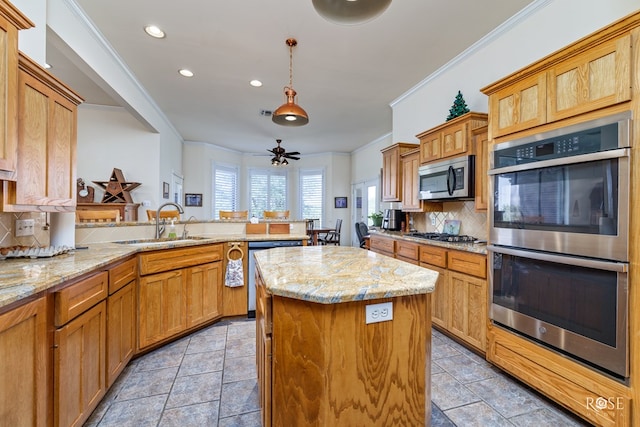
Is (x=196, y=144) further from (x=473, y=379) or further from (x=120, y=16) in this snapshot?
(x=473, y=379)

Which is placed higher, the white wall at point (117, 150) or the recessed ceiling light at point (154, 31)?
the recessed ceiling light at point (154, 31)

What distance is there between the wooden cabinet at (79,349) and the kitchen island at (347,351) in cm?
100

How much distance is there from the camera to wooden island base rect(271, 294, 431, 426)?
108 centimetres

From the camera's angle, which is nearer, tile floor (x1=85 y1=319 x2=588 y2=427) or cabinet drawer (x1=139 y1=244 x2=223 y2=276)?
tile floor (x1=85 y1=319 x2=588 y2=427)

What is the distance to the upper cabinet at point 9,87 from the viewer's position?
4.26 feet

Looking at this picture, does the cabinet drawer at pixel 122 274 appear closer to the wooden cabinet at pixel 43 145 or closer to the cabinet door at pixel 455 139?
the wooden cabinet at pixel 43 145

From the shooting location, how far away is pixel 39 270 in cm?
143

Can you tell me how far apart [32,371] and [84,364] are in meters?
0.39

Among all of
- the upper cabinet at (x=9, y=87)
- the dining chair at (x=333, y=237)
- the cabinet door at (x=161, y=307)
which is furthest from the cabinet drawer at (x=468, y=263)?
the dining chair at (x=333, y=237)

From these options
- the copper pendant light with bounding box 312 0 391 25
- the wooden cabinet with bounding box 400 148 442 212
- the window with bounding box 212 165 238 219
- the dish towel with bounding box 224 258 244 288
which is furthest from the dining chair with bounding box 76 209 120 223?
the window with bounding box 212 165 238 219

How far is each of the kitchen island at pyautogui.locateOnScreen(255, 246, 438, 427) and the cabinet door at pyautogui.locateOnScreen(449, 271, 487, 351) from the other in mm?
1363

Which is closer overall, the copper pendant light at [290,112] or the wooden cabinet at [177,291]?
the wooden cabinet at [177,291]

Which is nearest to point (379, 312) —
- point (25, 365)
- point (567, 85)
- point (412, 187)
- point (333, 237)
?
point (25, 365)

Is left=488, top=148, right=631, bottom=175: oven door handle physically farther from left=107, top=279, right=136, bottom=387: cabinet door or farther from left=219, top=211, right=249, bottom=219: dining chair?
left=219, top=211, right=249, bottom=219: dining chair
